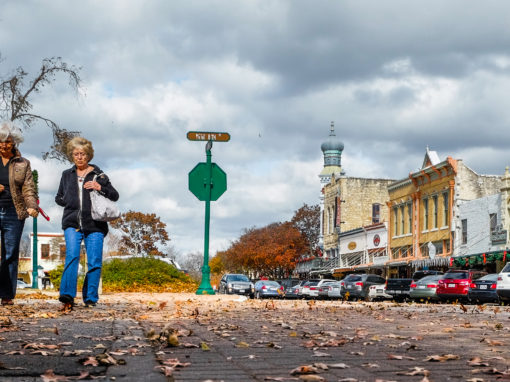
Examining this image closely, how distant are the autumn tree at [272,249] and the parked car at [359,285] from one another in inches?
1476

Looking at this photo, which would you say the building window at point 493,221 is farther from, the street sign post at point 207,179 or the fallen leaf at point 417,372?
the fallen leaf at point 417,372

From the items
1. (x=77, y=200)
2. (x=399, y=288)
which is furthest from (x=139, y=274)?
(x=399, y=288)

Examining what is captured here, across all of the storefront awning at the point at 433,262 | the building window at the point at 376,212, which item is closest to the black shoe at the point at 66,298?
the storefront awning at the point at 433,262

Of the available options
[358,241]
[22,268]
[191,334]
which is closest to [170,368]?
[191,334]

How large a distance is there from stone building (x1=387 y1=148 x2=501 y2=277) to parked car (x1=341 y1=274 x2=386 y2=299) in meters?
9.32

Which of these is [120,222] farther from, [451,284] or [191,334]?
[191,334]

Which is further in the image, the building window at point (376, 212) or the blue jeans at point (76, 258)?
the building window at point (376, 212)

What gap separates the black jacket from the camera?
9.56 meters

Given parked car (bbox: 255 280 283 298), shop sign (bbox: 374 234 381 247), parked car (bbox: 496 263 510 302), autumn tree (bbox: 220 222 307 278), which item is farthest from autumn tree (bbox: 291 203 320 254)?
parked car (bbox: 496 263 510 302)

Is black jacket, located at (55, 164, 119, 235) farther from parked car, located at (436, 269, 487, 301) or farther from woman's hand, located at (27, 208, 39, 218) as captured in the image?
parked car, located at (436, 269, 487, 301)

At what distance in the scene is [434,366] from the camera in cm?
495

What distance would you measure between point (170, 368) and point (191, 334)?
217cm

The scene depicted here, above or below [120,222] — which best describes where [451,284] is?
below

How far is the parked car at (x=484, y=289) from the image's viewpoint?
26406 millimetres
